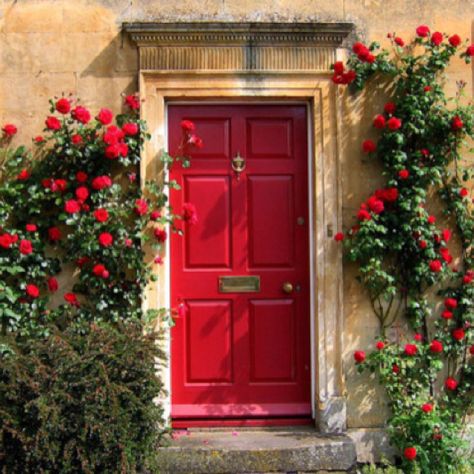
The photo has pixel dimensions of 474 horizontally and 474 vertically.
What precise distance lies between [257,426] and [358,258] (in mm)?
1448

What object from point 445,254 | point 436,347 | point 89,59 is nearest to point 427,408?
point 436,347

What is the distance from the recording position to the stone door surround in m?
4.92

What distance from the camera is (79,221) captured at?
186 inches

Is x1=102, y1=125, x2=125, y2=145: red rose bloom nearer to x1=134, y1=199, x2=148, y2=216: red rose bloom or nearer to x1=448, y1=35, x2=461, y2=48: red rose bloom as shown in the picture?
x1=134, y1=199, x2=148, y2=216: red rose bloom

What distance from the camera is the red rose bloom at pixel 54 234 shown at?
15.8ft

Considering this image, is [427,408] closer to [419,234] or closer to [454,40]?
[419,234]

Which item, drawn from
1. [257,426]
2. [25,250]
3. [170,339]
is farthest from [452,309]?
[25,250]

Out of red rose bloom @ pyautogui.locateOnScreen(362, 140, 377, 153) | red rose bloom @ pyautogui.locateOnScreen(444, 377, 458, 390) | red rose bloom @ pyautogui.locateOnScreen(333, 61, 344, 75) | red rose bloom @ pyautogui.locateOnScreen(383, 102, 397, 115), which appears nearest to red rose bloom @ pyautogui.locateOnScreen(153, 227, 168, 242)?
red rose bloom @ pyautogui.locateOnScreen(362, 140, 377, 153)

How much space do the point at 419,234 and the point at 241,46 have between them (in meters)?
1.88

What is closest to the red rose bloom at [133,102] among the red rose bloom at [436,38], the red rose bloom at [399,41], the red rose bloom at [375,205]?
the red rose bloom at [375,205]

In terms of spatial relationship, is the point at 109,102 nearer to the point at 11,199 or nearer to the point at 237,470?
the point at 11,199

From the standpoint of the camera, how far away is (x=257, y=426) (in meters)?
5.01

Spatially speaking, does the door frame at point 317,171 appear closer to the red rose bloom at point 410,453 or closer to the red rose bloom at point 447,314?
the red rose bloom at point 410,453

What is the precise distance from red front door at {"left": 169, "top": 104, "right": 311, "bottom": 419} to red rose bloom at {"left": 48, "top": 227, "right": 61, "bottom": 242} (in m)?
0.82
